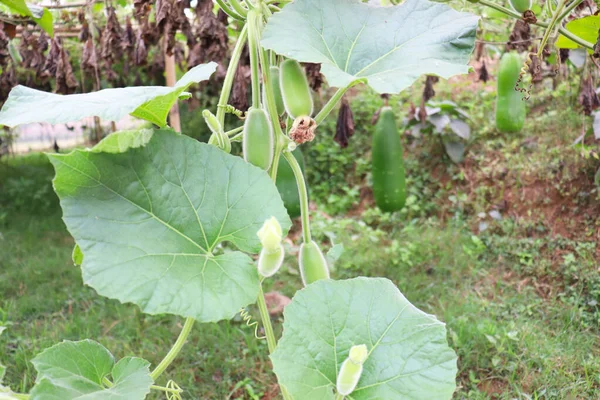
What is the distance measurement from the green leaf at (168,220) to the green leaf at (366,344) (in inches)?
3.4

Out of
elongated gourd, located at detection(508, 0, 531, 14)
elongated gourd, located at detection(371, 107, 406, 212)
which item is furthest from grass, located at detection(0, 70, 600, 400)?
elongated gourd, located at detection(508, 0, 531, 14)

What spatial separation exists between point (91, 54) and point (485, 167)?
7.66 feet

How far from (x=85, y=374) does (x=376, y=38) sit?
619 mm

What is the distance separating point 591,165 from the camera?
2725 mm

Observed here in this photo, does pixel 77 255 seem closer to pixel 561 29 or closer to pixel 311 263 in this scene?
pixel 311 263

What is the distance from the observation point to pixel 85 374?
2.22 ft

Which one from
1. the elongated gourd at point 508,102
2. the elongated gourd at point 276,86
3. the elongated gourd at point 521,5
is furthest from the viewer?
the elongated gourd at point 508,102

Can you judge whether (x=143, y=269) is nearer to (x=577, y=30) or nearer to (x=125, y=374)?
(x=125, y=374)

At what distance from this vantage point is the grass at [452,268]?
179 cm

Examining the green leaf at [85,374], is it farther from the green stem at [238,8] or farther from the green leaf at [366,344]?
the green stem at [238,8]

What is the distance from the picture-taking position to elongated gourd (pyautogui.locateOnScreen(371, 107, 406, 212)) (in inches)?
109

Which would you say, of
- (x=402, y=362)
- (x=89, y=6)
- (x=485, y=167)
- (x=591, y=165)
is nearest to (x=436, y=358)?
(x=402, y=362)

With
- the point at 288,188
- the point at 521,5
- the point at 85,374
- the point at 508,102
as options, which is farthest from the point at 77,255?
the point at 508,102

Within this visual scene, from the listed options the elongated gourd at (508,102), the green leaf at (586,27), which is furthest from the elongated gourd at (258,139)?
the elongated gourd at (508,102)
